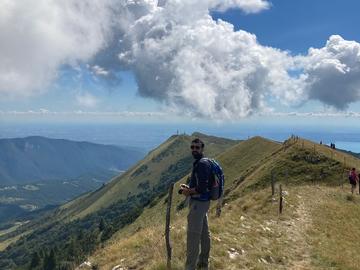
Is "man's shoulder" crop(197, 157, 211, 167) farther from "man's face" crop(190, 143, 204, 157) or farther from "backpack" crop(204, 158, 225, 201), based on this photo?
"man's face" crop(190, 143, 204, 157)

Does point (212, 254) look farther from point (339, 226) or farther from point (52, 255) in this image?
point (52, 255)

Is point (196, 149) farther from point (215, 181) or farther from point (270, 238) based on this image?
point (270, 238)

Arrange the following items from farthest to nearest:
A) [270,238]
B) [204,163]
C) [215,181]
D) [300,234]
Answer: [300,234] → [270,238] → [215,181] → [204,163]

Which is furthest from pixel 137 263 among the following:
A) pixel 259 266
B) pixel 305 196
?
pixel 305 196

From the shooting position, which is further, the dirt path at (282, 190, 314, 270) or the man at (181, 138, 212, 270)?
the dirt path at (282, 190, 314, 270)

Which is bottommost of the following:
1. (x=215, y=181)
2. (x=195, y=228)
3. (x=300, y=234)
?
(x=300, y=234)

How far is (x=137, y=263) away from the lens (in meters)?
16.0

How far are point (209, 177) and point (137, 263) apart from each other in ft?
16.6

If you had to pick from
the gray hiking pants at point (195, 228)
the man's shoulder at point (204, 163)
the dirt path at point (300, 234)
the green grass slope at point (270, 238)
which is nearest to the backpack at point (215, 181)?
the man's shoulder at point (204, 163)

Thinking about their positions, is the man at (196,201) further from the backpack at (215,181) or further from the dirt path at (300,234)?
the dirt path at (300,234)

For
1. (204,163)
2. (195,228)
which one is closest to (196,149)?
(204,163)

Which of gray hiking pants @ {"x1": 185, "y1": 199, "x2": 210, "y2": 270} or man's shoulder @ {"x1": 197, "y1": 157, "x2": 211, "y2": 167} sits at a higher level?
man's shoulder @ {"x1": 197, "y1": 157, "x2": 211, "y2": 167}

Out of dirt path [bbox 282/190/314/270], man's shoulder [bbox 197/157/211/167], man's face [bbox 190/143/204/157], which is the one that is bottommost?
dirt path [bbox 282/190/314/270]

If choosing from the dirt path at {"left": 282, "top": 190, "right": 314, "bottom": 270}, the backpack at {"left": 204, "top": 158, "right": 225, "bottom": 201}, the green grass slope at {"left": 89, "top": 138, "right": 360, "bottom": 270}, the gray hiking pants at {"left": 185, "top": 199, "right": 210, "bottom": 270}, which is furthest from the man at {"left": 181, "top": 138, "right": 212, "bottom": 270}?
the dirt path at {"left": 282, "top": 190, "right": 314, "bottom": 270}
